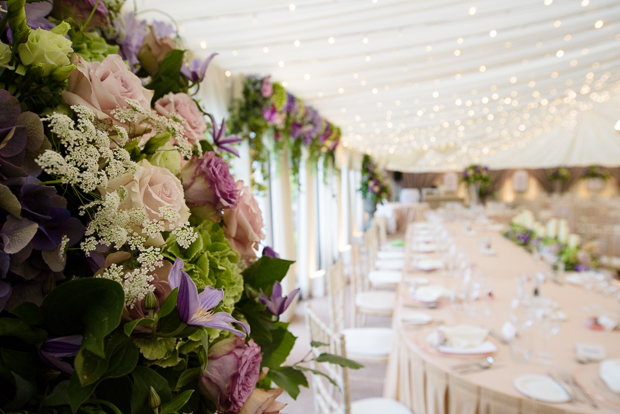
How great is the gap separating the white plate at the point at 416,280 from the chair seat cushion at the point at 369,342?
45cm

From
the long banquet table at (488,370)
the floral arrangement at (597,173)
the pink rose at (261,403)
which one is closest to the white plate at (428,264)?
the long banquet table at (488,370)

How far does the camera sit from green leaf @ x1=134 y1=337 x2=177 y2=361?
36 centimetres

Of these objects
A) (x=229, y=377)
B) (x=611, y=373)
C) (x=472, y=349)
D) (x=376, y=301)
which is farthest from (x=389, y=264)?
(x=229, y=377)

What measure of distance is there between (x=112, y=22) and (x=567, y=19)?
A: 3332 millimetres

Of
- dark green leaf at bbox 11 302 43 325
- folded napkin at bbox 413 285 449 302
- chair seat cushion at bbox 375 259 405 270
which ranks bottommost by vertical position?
chair seat cushion at bbox 375 259 405 270

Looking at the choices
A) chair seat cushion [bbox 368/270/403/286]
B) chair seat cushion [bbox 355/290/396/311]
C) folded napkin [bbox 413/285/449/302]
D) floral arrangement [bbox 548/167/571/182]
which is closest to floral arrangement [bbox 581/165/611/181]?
floral arrangement [bbox 548/167/571/182]

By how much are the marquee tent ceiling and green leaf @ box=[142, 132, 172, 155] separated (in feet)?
6.18

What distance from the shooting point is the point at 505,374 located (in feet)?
5.28

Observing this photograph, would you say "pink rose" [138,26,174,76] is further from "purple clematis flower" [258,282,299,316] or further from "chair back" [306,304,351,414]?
"chair back" [306,304,351,414]

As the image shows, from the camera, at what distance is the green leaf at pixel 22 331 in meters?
0.35

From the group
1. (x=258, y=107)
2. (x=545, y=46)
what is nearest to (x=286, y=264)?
(x=258, y=107)

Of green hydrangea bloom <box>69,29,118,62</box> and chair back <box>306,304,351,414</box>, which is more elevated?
green hydrangea bloom <box>69,29,118,62</box>

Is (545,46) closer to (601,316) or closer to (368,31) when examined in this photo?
(368,31)

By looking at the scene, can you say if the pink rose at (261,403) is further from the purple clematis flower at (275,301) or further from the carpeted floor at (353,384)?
the carpeted floor at (353,384)
